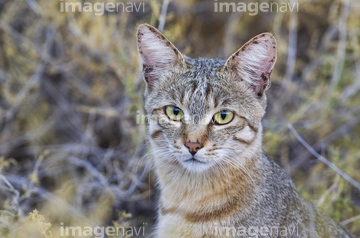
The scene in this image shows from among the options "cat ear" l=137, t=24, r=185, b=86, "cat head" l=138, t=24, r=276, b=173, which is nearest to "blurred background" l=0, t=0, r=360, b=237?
"cat ear" l=137, t=24, r=185, b=86

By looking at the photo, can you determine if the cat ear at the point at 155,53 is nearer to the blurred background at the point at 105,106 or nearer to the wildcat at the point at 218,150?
the wildcat at the point at 218,150

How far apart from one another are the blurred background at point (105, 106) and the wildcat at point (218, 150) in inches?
47.1

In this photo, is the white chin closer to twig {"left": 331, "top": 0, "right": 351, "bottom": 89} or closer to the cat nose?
the cat nose

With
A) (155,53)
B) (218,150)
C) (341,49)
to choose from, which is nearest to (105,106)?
(341,49)

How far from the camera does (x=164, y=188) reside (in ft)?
11.5

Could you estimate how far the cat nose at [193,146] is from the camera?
3.09 metres

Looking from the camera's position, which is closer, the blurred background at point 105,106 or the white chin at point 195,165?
the white chin at point 195,165

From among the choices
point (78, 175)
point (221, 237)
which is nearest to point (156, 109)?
point (221, 237)

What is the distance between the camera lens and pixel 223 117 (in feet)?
10.6

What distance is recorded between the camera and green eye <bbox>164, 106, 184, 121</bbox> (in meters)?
3.26

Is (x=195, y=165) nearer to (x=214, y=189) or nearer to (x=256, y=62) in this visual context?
(x=214, y=189)

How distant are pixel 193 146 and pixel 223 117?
0.84ft

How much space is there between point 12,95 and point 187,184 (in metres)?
2.56

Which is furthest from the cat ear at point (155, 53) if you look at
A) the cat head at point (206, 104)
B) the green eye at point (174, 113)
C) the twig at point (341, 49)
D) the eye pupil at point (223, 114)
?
the twig at point (341, 49)
